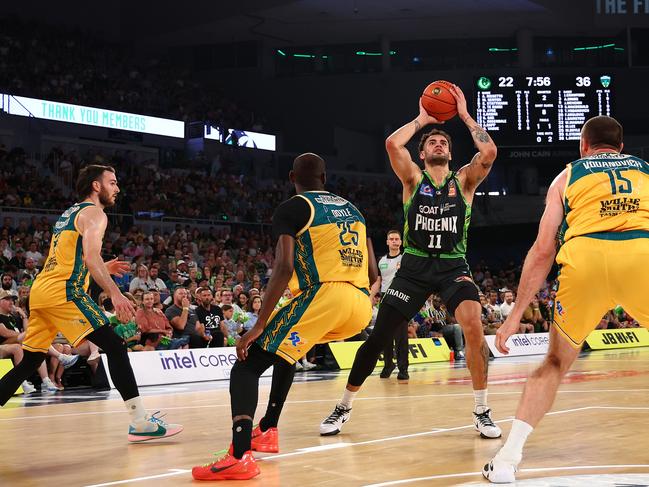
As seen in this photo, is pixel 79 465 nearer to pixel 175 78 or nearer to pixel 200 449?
pixel 200 449

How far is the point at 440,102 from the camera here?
675 cm

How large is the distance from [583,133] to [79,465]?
12.4ft

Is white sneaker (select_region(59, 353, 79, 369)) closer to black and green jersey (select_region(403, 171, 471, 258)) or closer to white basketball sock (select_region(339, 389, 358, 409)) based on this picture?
white basketball sock (select_region(339, 389, 358, 409))

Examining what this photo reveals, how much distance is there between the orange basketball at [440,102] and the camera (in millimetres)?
6739

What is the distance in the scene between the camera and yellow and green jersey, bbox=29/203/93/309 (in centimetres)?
637

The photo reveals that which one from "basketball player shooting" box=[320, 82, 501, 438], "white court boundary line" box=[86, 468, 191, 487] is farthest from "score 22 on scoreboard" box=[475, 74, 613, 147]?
"white court boundary line" box=[86, 468, 191, 487]

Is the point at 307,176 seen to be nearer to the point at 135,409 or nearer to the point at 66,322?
the point at 66,322

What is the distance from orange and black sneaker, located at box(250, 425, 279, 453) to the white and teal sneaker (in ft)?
3.01

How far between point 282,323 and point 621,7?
33.1 metres

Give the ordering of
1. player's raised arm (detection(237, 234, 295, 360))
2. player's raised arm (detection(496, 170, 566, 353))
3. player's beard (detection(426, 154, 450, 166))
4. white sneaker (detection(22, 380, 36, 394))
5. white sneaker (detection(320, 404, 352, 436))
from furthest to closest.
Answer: white sneaker (detection(22, 380, 36, 394)) → player's beard (detection(426, 154, 450, 166)) → white sneaker (detection(320, 404, 352, 436)) → player's raised arm (detection(237, 234, 295, 360)) → player's raised arm (detection(496, 170, 566, 353))

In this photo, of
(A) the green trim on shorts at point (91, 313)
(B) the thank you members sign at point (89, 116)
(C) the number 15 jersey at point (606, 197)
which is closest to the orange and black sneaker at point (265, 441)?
(A) the green trim on shorts at point (91, 313)

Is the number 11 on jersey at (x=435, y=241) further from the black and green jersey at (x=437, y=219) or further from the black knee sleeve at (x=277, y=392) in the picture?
the black knee sleeve at (x=277, y=392)

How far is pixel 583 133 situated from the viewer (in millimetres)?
5043

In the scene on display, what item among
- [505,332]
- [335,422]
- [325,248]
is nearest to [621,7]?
[335,422]
